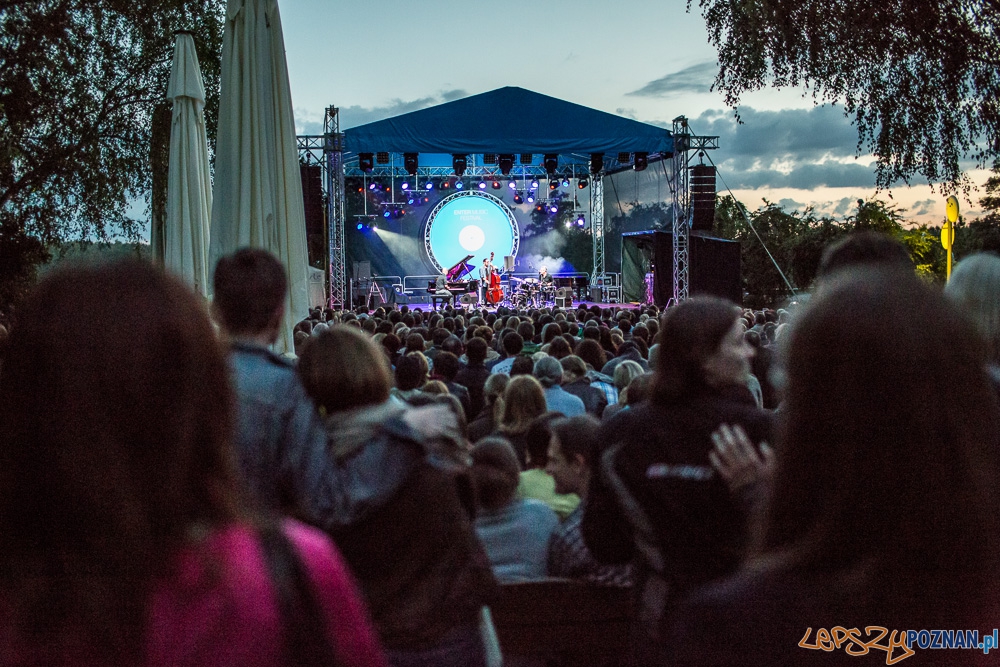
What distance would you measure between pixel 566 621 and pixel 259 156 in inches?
163

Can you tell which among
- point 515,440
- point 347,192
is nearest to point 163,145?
point 347,192

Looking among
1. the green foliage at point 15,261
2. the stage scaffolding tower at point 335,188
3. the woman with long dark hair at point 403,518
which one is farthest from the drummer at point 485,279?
the woman with long dark hair at point 403,518

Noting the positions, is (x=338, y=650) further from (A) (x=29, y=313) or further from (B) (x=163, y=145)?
(B) (x=163, y=145)

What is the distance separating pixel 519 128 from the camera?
17.5 m

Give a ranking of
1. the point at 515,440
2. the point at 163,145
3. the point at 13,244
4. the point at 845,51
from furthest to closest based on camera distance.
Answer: the point at 163,145
the point at 13,244
the point at 845,51
the point at 515,440

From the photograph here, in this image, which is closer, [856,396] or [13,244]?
[856,396]

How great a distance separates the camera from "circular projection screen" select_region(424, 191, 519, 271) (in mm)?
26469

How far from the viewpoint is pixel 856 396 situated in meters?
1.04

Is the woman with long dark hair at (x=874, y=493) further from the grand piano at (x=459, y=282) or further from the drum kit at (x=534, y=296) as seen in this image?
the drum kit at (x=534, y=296)

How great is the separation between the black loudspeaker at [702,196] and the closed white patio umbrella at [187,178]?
11.7 metres

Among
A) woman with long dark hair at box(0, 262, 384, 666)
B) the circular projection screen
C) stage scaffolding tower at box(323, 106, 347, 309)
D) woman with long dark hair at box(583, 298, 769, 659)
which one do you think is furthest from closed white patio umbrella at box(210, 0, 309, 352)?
the circular projection screen

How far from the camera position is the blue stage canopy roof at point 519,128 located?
17328 mm

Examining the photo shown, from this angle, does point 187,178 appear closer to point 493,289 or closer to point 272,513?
point 272,513

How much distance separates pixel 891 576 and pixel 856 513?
0.29 feet
